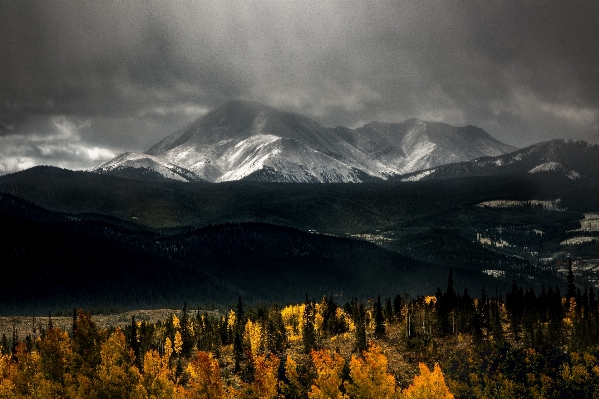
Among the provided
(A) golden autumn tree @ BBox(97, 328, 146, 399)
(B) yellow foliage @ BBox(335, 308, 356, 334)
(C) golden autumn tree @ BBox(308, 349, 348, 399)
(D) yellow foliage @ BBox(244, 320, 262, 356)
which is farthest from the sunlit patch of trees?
(B) yellow foliage @ BBox(335, 308, 356, 334)

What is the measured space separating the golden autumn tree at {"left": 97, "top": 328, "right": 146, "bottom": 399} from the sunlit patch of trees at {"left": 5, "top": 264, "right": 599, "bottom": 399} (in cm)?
11

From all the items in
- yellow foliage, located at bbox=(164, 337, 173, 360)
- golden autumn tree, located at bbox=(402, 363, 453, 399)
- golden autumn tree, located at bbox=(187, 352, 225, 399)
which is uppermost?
golden autumn tree, located at bbox=(187, 352, 225, 399)

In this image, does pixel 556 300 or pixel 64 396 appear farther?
pixel 556 300

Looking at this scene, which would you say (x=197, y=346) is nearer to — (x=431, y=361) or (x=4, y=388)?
(x=431, y=361)

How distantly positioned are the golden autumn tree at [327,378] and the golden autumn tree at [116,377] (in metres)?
43.9

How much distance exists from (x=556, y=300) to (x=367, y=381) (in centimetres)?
8355

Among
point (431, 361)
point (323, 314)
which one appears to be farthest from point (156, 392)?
point (323, 314)

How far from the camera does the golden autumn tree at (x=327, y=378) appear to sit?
353 ft

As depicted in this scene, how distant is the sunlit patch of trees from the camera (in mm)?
74750

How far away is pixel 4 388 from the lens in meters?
85.9

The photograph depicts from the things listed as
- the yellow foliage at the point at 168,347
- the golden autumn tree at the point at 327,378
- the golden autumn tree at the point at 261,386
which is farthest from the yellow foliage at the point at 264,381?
the yellow foliage at the point at 168,347

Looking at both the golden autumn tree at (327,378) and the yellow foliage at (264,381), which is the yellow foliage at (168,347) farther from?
the golden autumn tree at (327,378)

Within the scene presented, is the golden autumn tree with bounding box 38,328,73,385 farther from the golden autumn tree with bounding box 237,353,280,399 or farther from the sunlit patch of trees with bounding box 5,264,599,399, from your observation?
the golden autumn tree with bounding box 237,353,280,399

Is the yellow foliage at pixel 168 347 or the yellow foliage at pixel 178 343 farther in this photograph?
the yellow foliage at pixel 178 343
